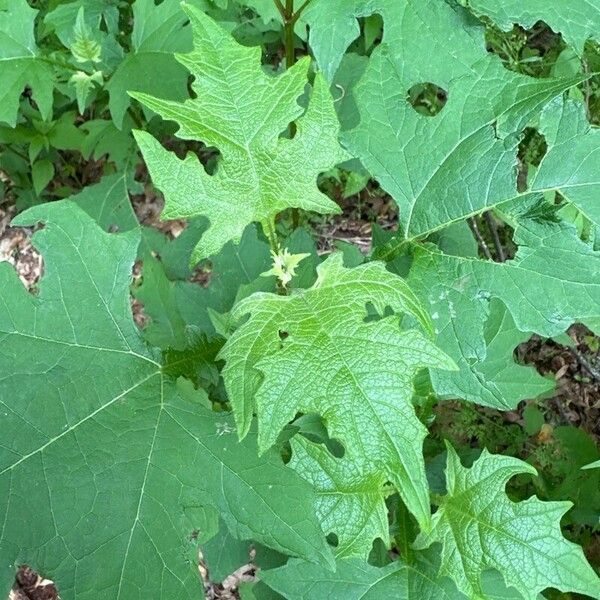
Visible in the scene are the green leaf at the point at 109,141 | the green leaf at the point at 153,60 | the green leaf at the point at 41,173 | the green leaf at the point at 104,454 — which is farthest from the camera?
the green leaf at the point at 41,173

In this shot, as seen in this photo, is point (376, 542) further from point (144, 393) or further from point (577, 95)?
point (577, 95)

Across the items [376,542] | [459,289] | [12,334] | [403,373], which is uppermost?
[403,373]

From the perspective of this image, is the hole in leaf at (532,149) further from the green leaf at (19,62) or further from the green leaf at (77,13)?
the green leaf at (19,62)

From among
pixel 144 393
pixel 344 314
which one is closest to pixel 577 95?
pixel 344 314

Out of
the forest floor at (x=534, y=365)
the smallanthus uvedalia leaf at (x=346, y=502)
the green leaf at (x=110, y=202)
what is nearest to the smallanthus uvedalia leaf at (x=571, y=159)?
the smallanthus uvedalia leaf at (x=346, y=502)

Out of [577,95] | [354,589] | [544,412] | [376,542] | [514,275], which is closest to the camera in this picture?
[514,275]

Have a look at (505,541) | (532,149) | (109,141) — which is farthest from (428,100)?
(505,541)

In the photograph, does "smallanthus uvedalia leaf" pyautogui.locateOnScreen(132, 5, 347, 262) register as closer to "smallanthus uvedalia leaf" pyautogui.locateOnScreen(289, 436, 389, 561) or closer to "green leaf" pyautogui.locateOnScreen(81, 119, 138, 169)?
"smallanthus uvedalia leaf" pyautogui.locateOnScreen(289, 436, 389, 561)
